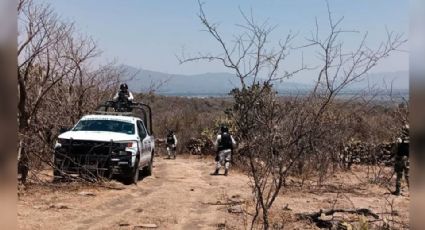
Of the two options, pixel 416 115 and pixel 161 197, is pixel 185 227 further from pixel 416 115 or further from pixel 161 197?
pixel 416 115

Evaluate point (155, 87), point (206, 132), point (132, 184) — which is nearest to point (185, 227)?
point (132, 184)

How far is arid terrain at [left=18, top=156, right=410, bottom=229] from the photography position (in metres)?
8.63

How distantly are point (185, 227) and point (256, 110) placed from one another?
8.54 feet

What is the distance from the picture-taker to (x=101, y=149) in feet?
39.8

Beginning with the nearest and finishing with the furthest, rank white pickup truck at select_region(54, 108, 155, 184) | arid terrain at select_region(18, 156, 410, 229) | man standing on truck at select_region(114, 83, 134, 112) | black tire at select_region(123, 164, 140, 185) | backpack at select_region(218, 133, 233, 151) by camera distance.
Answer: arid terrain at select_region(18, 156, 410, 229) < white pickup truck at select_region(54, 108, 155, 184) < black tire at select_region(123, 164, 140, 185) < man standing on truck at select_region(114, 83, 134, 112) < backpack at select_region(218, 133, 233, 151)

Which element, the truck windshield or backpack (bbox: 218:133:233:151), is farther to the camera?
backpack (bbox: 218:133:233:151)

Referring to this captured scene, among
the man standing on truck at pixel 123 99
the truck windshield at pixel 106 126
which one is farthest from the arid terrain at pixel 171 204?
the man standing on truck at pixel 123 99

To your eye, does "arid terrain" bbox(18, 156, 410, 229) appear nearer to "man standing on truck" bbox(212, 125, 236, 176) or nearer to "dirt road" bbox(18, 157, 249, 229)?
"dirt road" bbox(18, 157, 249, 229)

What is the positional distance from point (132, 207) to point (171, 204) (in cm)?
89

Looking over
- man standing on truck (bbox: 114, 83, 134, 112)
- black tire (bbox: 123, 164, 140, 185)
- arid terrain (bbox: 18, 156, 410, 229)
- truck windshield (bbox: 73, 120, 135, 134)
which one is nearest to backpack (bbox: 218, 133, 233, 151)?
arid terrain (bbox: 18, 156, 410, 229)

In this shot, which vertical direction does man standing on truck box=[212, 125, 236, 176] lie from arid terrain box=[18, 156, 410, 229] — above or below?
above

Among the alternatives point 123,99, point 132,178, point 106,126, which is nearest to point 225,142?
point 123,99

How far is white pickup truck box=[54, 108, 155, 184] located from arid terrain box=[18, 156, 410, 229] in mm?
369

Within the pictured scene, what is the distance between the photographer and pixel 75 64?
50.5ft
